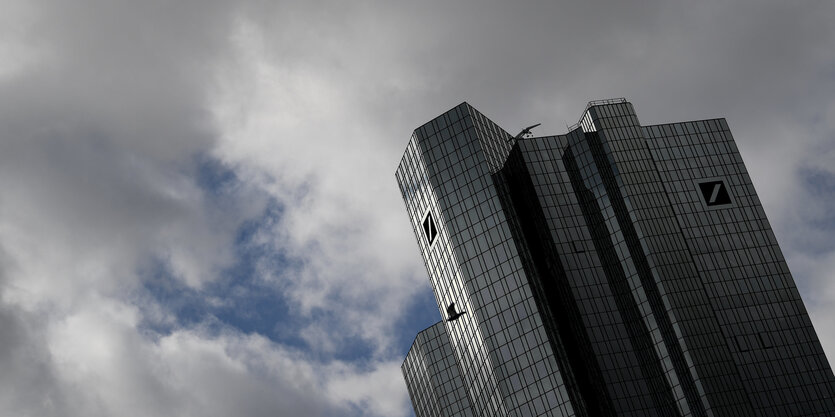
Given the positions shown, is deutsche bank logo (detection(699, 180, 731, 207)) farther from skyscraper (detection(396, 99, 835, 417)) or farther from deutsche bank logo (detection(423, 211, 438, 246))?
deutsche bank logo (detection(423, 211, 438, 246))

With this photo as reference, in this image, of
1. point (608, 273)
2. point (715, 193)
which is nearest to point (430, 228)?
point (608, 273)

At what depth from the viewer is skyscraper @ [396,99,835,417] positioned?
151 meters

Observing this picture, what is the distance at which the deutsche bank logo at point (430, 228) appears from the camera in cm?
16888

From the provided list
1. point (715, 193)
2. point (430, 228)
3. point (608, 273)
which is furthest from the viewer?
point (715, 193)

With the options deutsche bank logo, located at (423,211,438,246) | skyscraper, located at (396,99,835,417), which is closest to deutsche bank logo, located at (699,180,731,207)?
skyscraper, located at (396,99,835,417)

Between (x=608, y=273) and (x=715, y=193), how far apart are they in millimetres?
29421

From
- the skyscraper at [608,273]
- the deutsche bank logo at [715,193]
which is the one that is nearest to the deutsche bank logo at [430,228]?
the skyscraper at [608,273]

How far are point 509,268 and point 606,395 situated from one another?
25.0 metres

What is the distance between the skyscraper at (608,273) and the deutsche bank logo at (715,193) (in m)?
0.25

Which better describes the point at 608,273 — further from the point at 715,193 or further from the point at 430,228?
the point at 430,228

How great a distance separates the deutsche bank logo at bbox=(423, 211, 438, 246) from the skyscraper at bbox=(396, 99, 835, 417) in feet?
1.51

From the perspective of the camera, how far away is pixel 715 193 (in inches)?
6909

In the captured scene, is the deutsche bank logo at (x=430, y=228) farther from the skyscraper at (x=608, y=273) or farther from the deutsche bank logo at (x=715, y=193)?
the deutsche bank logo at (x=715, y=193)

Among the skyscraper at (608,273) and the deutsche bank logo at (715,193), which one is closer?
the skyscraper at (608,273)
